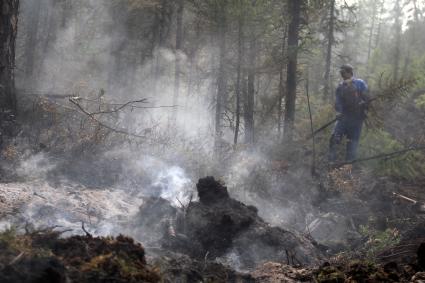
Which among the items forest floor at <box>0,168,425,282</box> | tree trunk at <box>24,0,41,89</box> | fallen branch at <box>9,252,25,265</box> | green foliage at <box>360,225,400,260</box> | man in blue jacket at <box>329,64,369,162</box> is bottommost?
green foliage at <box>360,225,400,260</box>

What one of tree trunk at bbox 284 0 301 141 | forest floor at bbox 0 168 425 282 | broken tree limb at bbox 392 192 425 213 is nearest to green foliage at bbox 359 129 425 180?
forest floor at bbox 0 168 425 282

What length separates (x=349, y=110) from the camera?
33.8 ft

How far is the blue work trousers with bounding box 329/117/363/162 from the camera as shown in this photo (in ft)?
34.0

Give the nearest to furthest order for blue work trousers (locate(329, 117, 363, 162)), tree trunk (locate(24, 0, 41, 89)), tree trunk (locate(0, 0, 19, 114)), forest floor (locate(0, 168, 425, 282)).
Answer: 1. forest floor (locate(0, 168, 425, 282))
2. tree trunk (locate(0, 0, 19, 114))
3. blue work trousers (locate(329, 117, 363, 162))
4. tree trunk (locate(24, 0, 41, 89))

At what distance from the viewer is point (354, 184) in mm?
9234

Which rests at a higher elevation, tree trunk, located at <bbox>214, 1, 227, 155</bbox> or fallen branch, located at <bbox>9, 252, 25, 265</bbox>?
tree trunk, located at <bbox>214, 1, 227, 155</bbox>

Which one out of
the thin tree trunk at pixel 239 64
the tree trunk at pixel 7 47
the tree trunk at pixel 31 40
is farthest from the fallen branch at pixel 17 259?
the tree trunk at pixel 31 40

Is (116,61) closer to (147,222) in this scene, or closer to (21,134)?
(21,134)

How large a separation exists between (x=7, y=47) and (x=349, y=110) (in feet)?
22.7

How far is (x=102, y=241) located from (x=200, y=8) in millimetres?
10026

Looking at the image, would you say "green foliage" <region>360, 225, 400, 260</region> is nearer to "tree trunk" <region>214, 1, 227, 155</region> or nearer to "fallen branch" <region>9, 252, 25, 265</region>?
"fallen branch" <region>9, 252, 25, 265</region>

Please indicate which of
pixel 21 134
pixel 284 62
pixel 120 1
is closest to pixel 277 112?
pixel 284 62

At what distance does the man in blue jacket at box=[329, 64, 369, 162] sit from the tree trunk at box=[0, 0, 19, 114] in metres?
6.56

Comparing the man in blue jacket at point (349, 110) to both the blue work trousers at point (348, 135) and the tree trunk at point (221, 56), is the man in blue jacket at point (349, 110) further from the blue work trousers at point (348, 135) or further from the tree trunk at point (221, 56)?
the tree trunk at point (221, 56)
